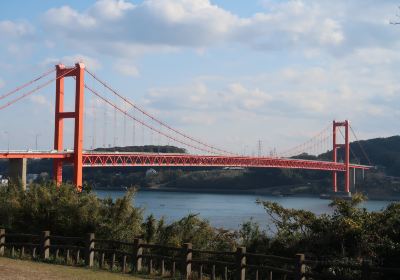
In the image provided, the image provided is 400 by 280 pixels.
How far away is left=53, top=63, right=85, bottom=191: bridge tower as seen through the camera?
3838cm

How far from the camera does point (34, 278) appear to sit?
962 cm

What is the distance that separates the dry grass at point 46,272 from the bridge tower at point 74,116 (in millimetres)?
25655

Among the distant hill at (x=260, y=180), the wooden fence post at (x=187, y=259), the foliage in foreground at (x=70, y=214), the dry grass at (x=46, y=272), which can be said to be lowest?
the dry grass at (x=46, y=272)

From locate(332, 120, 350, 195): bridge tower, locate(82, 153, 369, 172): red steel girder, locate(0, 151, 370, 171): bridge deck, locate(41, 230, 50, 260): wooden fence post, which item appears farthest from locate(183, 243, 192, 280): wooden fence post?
locate(332, 120, 350, 195): bridge tower

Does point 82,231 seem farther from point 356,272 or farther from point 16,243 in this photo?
point 356,272

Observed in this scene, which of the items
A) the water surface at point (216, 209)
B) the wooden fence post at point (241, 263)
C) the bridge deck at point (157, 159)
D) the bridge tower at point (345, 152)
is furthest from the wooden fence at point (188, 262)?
the bridge tower at point (345, 152)

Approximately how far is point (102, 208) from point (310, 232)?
537 cm

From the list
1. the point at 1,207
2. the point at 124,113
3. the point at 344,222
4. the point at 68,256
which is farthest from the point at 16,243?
the point at 124,113

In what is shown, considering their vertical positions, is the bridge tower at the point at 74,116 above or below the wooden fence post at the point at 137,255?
above

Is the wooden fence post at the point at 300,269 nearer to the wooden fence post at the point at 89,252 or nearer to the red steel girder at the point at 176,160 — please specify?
the wooden fence post at the point at 89,252

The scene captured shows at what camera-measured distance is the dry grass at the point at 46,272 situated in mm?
9883

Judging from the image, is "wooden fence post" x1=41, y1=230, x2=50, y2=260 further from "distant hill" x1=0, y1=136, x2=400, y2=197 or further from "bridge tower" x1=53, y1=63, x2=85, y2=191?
"distant hill" x1=0, y1=136, x2=400, y2=197

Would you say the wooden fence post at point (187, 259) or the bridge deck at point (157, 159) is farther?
the bridge deck at point (157, 159)

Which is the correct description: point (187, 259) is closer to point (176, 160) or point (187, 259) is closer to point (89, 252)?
point (89, 252)
